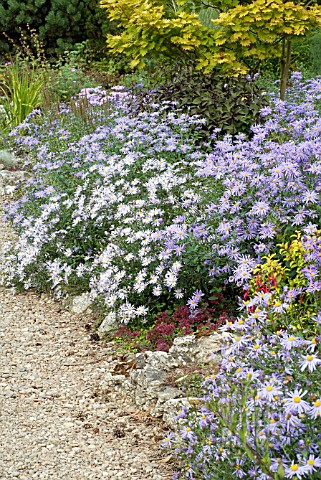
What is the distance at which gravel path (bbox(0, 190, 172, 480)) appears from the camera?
10.1 ft

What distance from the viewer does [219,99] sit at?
20.6 ft

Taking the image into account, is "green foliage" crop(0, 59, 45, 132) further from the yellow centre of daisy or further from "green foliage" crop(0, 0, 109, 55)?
the yellow centre of daisy

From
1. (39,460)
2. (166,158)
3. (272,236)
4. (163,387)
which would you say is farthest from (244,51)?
(39,460)

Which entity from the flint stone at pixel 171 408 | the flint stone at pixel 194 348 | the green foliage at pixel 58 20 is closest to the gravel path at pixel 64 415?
the flint stone at pixel 171 408

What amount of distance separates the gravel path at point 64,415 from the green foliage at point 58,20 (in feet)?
29.8

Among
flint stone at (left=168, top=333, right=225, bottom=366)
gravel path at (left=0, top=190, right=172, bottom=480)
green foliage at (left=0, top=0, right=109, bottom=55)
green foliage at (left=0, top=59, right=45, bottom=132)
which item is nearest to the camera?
gravel path at (left=0, top=190, right=172, bottom=480)

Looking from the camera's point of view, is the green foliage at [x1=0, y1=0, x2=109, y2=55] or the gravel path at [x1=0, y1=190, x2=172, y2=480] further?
the green foliage at [x1=0, y1=0, x2=109, y2=55]

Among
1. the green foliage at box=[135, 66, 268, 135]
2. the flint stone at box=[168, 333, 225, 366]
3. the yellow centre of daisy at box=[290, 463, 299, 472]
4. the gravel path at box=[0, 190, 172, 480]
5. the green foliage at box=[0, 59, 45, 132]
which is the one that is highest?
the yellow centre of daisy at box=[290, 463, 299, 472]

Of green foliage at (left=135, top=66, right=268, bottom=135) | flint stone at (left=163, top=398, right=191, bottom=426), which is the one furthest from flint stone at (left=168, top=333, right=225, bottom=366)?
green foliage at (left=135, top=66, right=268, bottom=135)

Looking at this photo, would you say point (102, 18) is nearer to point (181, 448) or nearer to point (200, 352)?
point (200, 352)

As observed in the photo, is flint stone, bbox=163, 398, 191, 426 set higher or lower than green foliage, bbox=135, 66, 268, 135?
lower

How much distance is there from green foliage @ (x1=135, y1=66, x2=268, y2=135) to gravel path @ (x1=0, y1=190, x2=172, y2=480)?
2.40m

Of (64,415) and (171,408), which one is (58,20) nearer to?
(64,415)

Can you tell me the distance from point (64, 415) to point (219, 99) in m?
3.69
